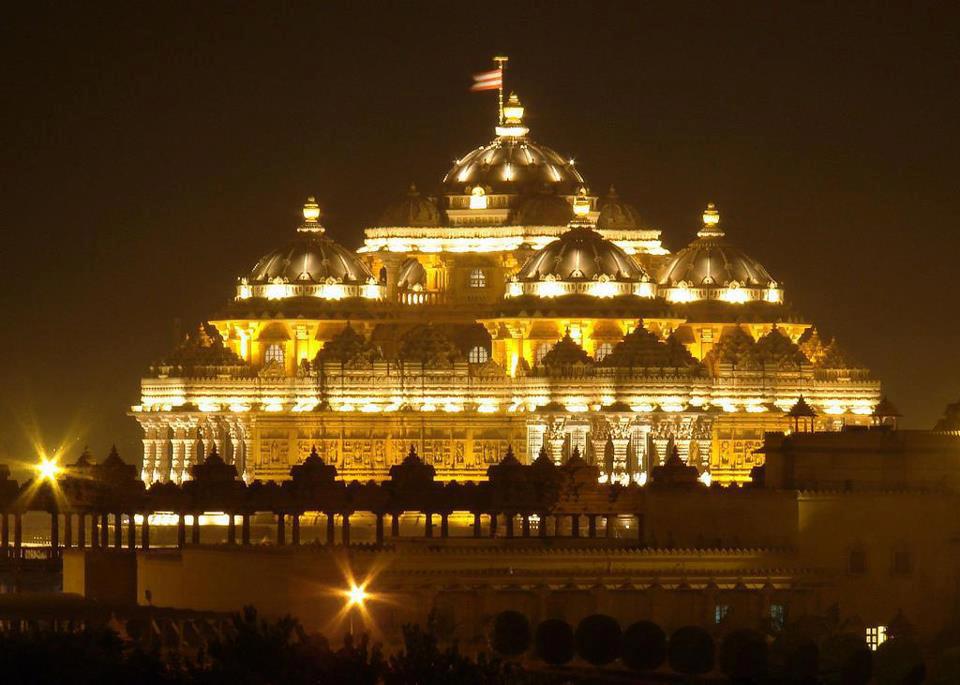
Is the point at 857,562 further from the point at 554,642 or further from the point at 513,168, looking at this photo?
the point at 513,168

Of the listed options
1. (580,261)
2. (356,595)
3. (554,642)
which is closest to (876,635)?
(554,642)

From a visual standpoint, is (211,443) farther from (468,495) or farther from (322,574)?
(322,574)

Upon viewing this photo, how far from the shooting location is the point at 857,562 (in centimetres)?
11306

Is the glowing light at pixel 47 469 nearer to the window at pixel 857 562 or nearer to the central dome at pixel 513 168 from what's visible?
the central dome at pixel 513 168

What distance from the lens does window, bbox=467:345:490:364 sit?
497ft

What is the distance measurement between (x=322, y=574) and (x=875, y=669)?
14.5 m

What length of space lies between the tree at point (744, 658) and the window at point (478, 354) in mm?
50864

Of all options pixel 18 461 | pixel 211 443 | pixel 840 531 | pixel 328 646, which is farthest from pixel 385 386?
pixel 328 646

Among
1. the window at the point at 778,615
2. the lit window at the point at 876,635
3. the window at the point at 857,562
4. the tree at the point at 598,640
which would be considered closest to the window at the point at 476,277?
the window at the point at 857,562

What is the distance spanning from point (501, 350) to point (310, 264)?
6.68 meters

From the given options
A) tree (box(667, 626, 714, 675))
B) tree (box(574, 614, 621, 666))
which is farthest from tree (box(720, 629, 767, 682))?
tree (box(574, 614, 621, 666))

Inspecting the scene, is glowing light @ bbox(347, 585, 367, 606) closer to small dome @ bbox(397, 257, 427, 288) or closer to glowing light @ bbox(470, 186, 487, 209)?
glowing light @ bbox(470, 186, 487, 209)

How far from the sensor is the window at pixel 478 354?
152 meters

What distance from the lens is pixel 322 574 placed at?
107375mm
